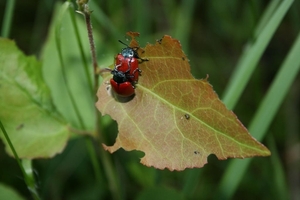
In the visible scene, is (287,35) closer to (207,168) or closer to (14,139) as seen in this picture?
(207,168)

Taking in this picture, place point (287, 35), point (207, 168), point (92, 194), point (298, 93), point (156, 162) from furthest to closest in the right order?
point (287, 35) < point (298, 93) < point (207, 168) < point (92, 194) < point (156, 162)

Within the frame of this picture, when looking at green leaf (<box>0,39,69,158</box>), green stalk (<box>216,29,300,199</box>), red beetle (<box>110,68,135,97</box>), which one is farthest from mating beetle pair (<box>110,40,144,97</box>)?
green stalk (<box>216,29,300,199</box>)

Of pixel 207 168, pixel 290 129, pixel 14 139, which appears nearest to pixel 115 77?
pixel 14 139

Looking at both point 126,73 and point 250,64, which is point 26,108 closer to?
point 126,73

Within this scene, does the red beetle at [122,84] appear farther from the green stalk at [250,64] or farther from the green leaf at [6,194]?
the green leaf at [6,194]

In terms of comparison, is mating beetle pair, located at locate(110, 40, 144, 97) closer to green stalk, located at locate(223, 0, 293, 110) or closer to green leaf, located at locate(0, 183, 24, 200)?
green stalk, located at locate(223, 0, 293, 110)
